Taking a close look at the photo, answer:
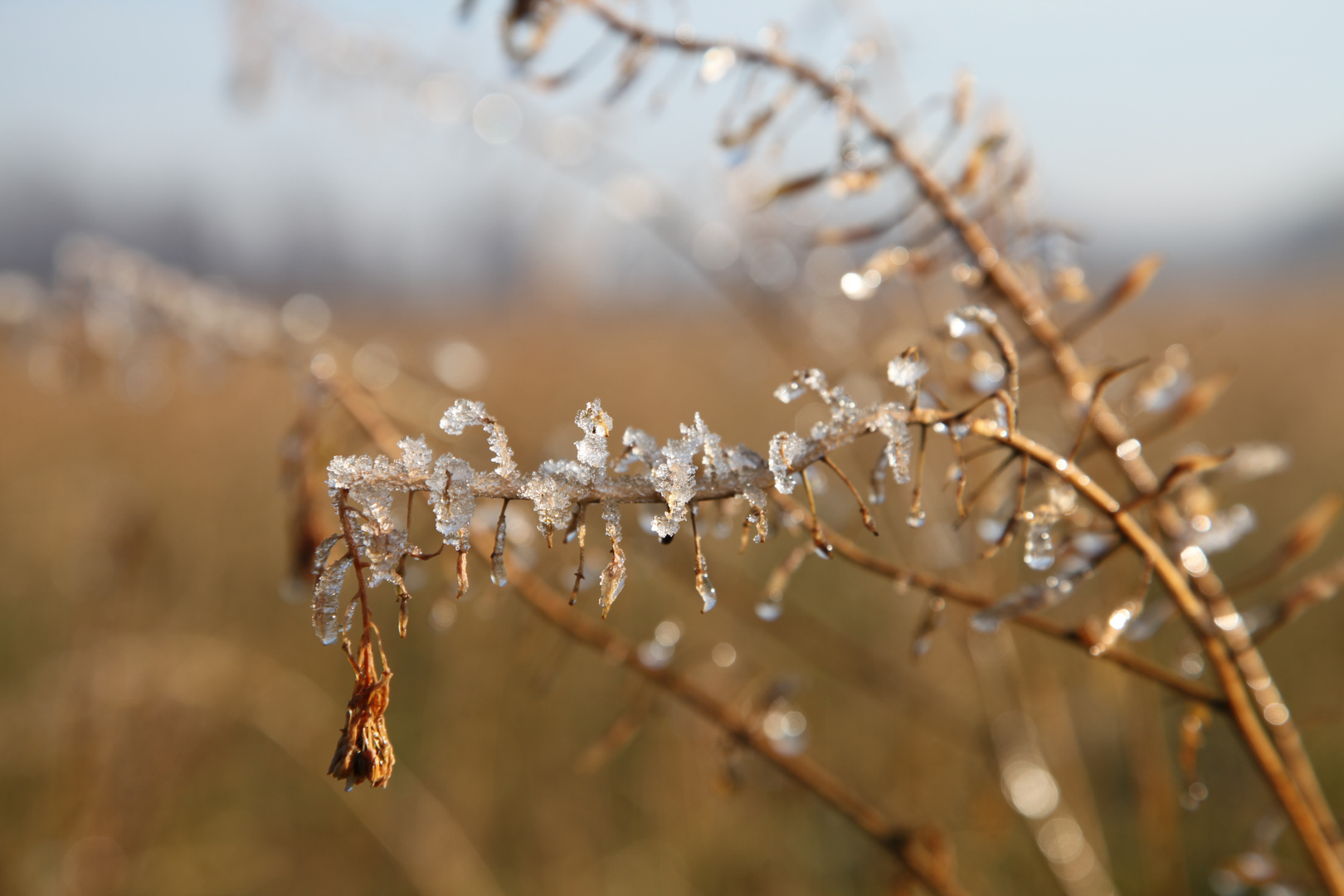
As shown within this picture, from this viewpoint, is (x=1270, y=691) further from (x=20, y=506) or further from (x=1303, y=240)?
(x=1303, y=240)

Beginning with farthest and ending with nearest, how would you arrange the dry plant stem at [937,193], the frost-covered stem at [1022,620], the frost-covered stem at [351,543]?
the dry plant stem at [937,193] → the frost-covered stem at [1022,620] → the frost-covered stem at [351,543]

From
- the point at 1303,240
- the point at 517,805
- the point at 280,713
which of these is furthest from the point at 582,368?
the point at 1303,240

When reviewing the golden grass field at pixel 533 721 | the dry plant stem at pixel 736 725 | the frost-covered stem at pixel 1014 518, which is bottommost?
the golden grass field at pixel 533 721

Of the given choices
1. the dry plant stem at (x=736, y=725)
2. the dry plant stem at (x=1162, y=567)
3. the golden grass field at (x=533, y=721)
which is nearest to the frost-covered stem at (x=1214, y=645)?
the dry plant stem at (x=1162, y=567)

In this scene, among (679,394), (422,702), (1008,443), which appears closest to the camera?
(1008,443)

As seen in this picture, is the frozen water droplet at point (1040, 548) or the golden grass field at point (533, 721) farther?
the golden grass field at point (533, 721)

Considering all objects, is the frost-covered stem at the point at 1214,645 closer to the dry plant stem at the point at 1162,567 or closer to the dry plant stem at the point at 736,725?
the dry plant stem at the point at 1162,567

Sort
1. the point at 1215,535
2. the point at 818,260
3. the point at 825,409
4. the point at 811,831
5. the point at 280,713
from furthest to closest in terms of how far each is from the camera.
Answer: the point at 811,831 → the point at 280,713 → the point at 825,409 → the point at 818,260 → the point at 1215,535
